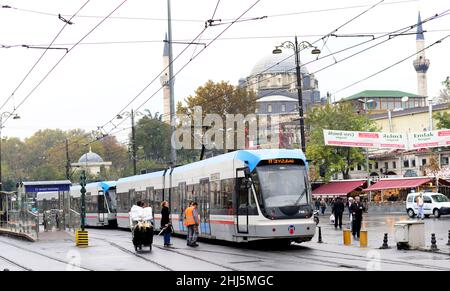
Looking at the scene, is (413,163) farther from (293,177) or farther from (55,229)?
(293,177)

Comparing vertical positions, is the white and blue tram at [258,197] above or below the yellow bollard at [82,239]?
above

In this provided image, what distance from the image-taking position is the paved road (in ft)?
52.1

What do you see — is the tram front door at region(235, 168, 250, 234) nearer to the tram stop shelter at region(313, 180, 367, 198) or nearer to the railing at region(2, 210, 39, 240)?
the railing at region(2, 210, 39, 240)

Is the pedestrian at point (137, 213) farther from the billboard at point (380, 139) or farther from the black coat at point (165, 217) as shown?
the billboard at point (380, 139)

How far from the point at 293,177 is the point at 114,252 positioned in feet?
17.5

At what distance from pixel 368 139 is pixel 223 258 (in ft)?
110

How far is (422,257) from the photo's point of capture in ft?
57.6

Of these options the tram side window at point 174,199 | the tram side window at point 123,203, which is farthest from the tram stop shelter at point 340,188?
the tram side window at point 174,199

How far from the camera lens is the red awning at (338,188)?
208ft

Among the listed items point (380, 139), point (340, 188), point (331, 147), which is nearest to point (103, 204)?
point (380, 139)

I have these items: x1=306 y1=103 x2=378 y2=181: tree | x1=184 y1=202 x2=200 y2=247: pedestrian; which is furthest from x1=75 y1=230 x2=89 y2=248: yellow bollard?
x1=306 y1=103 x2=378 y2=181: tree

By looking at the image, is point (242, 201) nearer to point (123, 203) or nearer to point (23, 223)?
point (23, 223)

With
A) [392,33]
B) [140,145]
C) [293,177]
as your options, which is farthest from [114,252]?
[140,145]

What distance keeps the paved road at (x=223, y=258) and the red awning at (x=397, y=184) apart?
3284 cm
